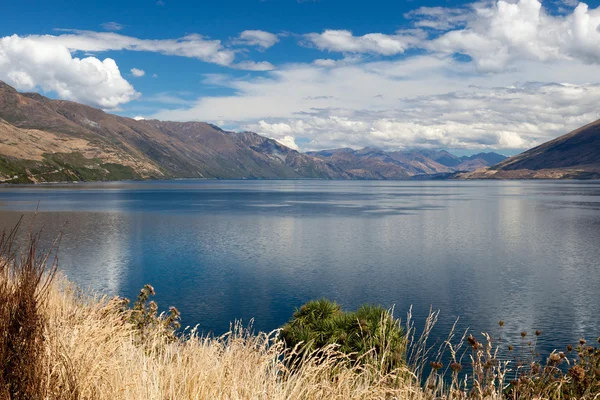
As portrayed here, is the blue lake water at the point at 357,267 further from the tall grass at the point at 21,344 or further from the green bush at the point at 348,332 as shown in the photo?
the tall grass at the point at 21,344

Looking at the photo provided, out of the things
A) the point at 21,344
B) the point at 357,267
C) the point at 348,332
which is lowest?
the point at 357,267

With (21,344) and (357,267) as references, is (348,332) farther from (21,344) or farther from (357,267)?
(357,267)

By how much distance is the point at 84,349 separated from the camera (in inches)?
409

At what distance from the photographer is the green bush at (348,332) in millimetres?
14883

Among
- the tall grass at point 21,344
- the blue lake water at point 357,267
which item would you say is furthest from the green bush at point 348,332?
the blue lake water at point 357,267

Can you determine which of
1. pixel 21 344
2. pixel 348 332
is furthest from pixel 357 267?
pixel 21 344

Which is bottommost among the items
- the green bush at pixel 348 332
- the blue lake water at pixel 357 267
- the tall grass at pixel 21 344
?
the blue lake water at pixel 357 267

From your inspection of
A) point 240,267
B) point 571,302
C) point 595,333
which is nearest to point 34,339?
point 595,333

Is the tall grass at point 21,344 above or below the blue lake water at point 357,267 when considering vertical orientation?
above

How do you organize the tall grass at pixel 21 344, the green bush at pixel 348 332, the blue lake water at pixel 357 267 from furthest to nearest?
1. the blue lake water at pixel 357 267
2. the green bush at pixel 348 332
3. the tall grass at pixel 21 344

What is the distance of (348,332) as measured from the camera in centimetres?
1597

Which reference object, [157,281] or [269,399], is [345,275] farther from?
[269,399]

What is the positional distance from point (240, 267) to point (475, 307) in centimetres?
2700

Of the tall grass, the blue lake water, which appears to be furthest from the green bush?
the blue lake water
